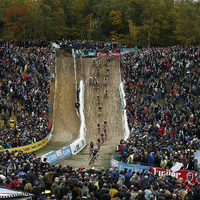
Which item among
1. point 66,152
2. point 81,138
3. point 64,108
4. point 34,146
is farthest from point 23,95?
point 66,152

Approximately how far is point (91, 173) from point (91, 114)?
2770cm

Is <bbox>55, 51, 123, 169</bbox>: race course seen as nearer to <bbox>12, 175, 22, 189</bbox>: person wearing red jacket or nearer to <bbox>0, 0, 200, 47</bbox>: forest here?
<bbox>0, 0, 200, 47</bbox>: forest

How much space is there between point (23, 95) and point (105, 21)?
38.9 metres

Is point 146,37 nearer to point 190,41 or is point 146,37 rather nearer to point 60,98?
point 190,41

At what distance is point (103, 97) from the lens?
5291 cm

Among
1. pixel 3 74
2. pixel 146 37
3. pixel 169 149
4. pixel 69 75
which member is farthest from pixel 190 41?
pixel 169 149

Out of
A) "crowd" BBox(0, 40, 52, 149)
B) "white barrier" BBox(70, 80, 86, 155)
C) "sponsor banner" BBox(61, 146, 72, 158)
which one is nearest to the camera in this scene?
"sponsor banner" BBox(61, 146, 72, 158)

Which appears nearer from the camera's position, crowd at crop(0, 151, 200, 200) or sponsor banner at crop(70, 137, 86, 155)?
crowd at crop(0, 151, 200, 200)

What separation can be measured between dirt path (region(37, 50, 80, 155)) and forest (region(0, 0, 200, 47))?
908cm

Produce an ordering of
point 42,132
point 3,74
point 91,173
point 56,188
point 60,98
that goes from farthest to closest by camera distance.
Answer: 1. point 60,98
2. point 3,74
3. point 42,132
4. point 91,173
5. point 56,188

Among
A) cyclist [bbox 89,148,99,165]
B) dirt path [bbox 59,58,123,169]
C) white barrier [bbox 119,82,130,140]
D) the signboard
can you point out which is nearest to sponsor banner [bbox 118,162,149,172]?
dirt path [bbox 59,58,123,169]

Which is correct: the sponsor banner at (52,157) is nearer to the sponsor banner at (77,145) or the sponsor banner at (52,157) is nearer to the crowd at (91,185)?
the sponsor banner at (77,145)

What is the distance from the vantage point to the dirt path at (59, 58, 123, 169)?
3706 cm

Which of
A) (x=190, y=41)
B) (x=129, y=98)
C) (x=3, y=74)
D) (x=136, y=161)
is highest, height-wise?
(x=190, y=41)
